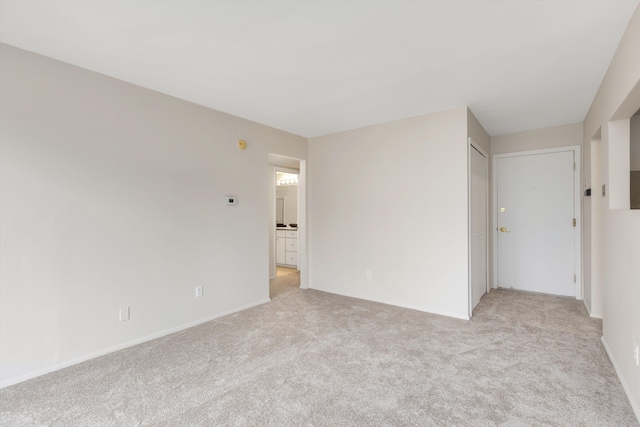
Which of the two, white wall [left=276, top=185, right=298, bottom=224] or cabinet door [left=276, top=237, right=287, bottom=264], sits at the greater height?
white wall [left=276, top=185, right=298, bottom=224]

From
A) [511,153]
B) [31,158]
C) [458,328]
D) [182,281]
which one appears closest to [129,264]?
[182,281]

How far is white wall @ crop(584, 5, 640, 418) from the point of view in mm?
1812

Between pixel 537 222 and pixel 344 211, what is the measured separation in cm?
284

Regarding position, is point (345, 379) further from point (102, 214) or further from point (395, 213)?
point (102, 214)

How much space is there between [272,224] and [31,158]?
3.63m

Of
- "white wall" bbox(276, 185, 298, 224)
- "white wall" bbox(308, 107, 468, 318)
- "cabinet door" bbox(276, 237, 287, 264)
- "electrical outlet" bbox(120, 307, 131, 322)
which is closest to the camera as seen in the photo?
"electrical outlet" bbox(120, 307, 131, 322)

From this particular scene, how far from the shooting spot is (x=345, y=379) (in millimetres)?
2168

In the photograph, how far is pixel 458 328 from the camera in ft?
10.2

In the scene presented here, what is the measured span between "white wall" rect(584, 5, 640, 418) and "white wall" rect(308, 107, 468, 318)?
3.79 feet

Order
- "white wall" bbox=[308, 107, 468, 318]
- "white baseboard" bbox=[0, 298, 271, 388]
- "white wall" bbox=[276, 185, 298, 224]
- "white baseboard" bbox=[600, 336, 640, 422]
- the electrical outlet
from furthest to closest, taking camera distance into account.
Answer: "white wall" bbox=[276, 185, 298, 224] → "white wall" bbox=[308, 107, 468, 318] → the electrical outlet → "white baseboard" bbox=[0, 298, 271, 388] → "white baseboard" bbox=[600, 336, 640, 422]

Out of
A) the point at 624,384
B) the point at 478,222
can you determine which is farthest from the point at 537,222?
the point at 624,384

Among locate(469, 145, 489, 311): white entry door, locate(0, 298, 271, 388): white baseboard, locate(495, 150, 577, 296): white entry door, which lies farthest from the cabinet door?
locate(495, 150, 577, 296): white entry door

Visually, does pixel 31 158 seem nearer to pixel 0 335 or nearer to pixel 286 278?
pixel 0 335

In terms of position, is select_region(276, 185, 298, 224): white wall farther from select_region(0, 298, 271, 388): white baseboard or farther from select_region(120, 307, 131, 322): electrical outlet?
select_region(120, 307, 131, 322): electrical outlet
